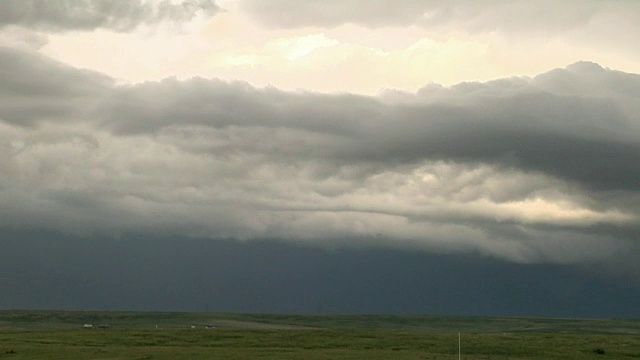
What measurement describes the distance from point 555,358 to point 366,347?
977 inches

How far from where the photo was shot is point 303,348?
357 ft

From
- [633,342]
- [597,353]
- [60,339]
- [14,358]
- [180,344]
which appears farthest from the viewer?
[633,342]

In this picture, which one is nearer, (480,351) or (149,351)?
(149,351)

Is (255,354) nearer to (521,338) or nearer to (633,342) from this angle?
(521,338)

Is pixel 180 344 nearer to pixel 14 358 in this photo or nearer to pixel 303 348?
pixel 303 348

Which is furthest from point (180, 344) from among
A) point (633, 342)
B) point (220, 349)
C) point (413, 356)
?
point (633, 342)

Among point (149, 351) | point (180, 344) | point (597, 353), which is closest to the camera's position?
point (149, 351)

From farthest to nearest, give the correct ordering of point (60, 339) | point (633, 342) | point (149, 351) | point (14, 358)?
1. point (633, 342)
2. point (60, 339)
3. point (149, 351)
4. point (14, 358)

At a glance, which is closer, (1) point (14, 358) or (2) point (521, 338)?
(1) point (14, 358)

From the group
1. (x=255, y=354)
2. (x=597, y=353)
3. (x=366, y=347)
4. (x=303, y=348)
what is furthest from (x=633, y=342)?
(x=255, y=354)

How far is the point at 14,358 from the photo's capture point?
91.1 metres

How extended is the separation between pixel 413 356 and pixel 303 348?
18.3 metres

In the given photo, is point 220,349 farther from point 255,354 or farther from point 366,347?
point 366,347

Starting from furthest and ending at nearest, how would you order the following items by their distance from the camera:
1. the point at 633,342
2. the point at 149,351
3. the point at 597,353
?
the point at 633,342 → the point at 597,353 → the point at 149,351
